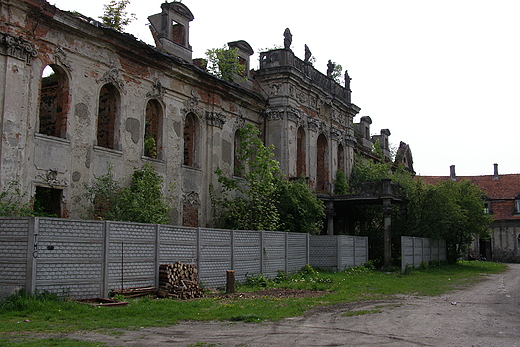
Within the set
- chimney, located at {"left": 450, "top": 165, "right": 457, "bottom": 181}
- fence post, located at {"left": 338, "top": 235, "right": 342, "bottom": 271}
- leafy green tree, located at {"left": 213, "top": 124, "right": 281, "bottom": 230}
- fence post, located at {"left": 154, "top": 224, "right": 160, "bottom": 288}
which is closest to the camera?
fence post, located at {"left": 154, "top": 224, "right": 160, "bottom": 288}

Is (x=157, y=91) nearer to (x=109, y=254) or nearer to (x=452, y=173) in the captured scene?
(x=109, y=254)

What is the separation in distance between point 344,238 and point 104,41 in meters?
12.3

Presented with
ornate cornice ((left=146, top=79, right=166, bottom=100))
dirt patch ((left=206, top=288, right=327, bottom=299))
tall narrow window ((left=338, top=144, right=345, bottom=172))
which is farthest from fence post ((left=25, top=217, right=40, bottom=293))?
tall narrow window ((left=338, top=144, right=345, bottom=172))

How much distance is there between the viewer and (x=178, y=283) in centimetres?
1413

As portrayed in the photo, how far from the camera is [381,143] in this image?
44875 mm

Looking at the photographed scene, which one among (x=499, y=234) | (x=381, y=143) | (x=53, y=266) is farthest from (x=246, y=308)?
(x=499, y=234)

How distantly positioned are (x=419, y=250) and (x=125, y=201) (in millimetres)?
14959

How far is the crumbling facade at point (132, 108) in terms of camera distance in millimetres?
15398

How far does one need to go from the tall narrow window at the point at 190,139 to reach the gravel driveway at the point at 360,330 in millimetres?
11322

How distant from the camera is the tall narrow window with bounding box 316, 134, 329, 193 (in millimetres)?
30766

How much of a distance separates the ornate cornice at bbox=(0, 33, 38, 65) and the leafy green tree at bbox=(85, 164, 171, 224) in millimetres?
4025

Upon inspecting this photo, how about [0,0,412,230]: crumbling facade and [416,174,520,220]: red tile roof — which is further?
[416,174,520,220]: red tile roof

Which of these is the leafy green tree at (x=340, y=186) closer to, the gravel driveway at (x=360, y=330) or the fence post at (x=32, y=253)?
the gravel driveway at (x=360, y=330)

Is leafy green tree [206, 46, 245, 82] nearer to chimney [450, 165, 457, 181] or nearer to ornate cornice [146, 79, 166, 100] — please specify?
ornate cornice [146, 79, 166, 100]
